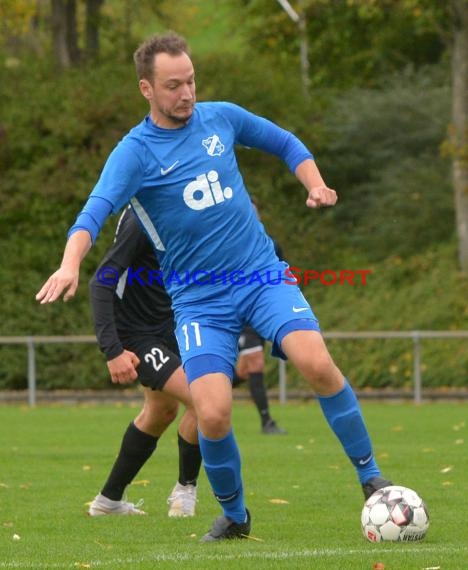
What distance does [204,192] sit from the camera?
7.16m

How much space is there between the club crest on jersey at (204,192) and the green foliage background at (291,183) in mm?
16283

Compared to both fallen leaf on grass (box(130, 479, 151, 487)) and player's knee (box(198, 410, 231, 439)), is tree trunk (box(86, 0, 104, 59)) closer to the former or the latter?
fallen leaf on grass (box(130, 479, 151, 487))

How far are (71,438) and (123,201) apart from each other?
908cm


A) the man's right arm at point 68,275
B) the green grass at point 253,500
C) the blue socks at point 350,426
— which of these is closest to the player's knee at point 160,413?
the green grass at point 253,500

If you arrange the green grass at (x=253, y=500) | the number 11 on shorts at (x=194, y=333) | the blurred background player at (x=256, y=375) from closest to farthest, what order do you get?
the green grass at (x=253, y=500), the number 11 on shorts at (x=194, y=333), the blurred background player at (x=256, y=375)

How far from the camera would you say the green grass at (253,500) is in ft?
21.9

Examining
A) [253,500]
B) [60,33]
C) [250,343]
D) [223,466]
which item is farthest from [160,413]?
[60,33]

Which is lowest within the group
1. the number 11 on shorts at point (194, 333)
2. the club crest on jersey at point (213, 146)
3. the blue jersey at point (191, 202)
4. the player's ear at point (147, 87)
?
the number 11 on shorts at point (194, 333)

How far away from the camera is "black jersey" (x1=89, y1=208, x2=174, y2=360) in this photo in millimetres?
8398

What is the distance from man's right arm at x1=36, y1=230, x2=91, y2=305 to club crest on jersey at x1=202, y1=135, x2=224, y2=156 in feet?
3.08

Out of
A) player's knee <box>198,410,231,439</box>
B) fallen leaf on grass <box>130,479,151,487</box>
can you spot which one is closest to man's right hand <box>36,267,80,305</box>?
player's knee <box>198,410,231,439</box>

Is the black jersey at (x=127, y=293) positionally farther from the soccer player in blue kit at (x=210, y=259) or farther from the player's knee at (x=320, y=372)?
the player's knee at (x=320, y=372)

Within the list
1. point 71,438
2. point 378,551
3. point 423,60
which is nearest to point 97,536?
point 378,551

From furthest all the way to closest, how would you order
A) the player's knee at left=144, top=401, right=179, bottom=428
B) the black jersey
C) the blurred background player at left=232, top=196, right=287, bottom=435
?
the blurred background player at left=232, top=196, right=287, bottom=435
the player's knee at left=144, top=401, right=179, bottom=428
the black jersey
